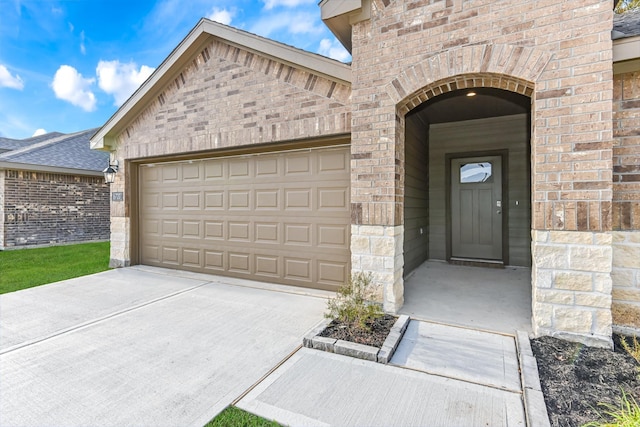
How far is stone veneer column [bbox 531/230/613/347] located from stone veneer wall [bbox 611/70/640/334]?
15.7 inches

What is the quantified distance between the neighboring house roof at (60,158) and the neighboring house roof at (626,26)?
43.7ft

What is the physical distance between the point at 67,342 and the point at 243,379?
78.5 inches

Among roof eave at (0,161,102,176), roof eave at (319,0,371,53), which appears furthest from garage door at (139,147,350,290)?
roof eave at (0,161,102,176)

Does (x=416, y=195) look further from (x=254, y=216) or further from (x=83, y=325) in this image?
(x=83, y=325)

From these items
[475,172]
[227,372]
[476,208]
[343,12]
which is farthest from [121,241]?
[475,172]

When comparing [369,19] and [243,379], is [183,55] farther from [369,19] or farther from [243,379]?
[243,379]

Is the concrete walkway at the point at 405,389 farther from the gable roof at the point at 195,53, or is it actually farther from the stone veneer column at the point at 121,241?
the stone veneer column at the point at 121,241

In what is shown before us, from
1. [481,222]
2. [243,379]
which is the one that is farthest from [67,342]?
[481,222]

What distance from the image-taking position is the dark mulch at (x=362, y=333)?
9.26ft

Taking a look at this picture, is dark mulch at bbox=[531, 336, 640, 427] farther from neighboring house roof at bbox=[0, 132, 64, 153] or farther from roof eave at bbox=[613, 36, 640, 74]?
neighboring house roof at bbox=[0, 132, 64, 153]

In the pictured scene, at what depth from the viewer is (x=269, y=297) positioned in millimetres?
4355

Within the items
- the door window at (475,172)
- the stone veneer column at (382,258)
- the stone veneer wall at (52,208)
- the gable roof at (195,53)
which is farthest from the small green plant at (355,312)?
the stone veneer wall at (52,208)

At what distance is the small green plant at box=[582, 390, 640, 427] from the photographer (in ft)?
5.10

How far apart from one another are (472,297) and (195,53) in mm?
6255
